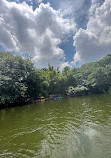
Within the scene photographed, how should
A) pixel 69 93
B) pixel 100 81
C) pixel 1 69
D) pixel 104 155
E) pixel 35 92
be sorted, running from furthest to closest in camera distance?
pixel 100 81, pixel 69 93, pixel 35 92, pixel 1 69, pixel 104 155

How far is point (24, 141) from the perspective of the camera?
11.5 ft

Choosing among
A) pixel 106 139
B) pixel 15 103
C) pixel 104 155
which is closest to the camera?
pixel 104 155

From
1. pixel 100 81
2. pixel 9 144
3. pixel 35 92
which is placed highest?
pixel 100 81

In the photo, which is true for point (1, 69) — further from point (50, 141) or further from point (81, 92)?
point (81, 92)

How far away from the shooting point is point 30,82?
2081 cm

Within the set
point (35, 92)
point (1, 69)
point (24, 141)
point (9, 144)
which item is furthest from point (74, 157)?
point (35, 92)

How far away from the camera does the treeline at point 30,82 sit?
1475 centimetres

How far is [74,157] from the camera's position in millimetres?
2328

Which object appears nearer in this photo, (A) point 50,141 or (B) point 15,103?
(A) point 50,141

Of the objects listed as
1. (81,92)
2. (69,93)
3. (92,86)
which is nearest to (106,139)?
(69,93)

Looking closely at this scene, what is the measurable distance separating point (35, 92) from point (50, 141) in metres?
19.8

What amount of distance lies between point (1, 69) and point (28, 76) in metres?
5.66

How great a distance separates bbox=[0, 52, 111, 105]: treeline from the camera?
48.4 feet

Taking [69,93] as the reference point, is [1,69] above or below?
above
